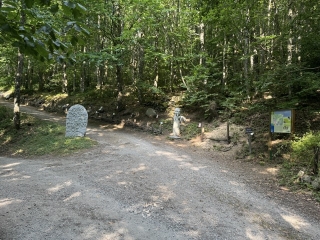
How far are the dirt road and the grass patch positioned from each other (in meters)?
2.16

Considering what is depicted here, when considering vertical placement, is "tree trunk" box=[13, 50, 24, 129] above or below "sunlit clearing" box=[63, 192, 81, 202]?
above

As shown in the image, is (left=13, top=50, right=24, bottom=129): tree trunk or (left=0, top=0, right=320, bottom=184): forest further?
(left=13, top=50, right=24, bottom=129): tree trunk

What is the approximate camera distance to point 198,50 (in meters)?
17.1

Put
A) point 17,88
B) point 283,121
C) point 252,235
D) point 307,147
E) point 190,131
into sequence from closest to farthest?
1. point 252,235
2. point 307,147
3. point 283,121
4. point 190,131
5. point 17,88

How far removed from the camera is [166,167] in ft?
25.0

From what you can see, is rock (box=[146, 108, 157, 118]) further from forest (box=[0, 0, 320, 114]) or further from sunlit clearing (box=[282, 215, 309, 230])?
sunlit clearing (box=[282, 215, 309, 230])

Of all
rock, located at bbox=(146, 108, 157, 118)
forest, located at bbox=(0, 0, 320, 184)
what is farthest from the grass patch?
rock, located at bbox=(146, 108, 157, 118)

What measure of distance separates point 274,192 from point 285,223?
5.17 ft

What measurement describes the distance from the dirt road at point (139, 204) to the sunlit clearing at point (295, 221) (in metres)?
0.02

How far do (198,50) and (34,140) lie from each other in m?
11.7

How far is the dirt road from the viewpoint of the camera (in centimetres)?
394

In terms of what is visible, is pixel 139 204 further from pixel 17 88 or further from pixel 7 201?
pixel 17 88

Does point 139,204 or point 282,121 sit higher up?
point 282,121

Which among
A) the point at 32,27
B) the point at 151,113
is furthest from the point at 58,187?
the point at 151,113
